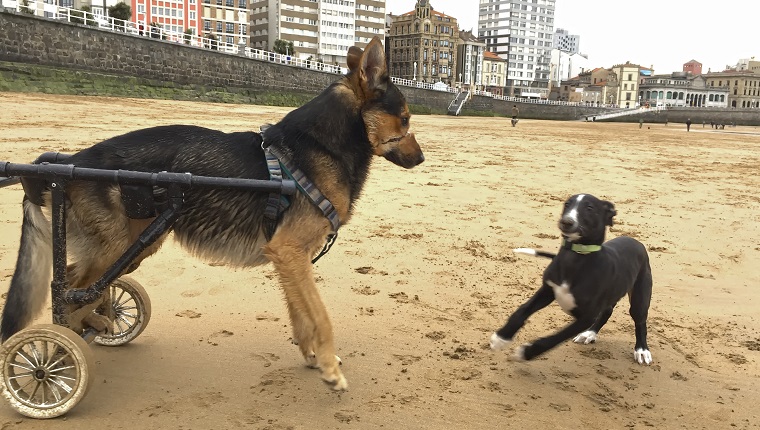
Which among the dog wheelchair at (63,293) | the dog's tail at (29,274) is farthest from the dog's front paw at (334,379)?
the dog's tail at (29,274)

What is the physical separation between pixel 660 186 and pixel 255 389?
509 inches

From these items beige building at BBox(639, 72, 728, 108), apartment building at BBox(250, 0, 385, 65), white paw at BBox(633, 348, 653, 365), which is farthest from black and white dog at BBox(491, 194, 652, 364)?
beige building at BBox(639, 72, 728, 108)

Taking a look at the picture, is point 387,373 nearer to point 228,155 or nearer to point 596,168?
point 228,155

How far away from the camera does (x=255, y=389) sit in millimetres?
3898

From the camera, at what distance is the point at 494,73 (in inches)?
6152

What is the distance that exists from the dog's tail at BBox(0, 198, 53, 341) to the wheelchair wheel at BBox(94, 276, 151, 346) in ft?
1.94

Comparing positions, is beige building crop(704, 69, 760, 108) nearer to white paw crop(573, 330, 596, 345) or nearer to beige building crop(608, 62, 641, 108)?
beige building crop(608, 62, 641, 108)

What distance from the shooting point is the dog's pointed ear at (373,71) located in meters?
3.85

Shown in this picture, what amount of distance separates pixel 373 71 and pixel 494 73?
16056 centimetres

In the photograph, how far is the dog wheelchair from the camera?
10.9 ft

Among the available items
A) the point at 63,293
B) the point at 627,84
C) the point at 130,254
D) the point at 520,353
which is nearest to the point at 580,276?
the point at 520,353

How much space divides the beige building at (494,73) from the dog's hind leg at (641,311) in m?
152

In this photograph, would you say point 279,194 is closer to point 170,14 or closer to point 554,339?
point 554,339

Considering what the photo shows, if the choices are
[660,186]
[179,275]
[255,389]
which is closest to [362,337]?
[255,389]
